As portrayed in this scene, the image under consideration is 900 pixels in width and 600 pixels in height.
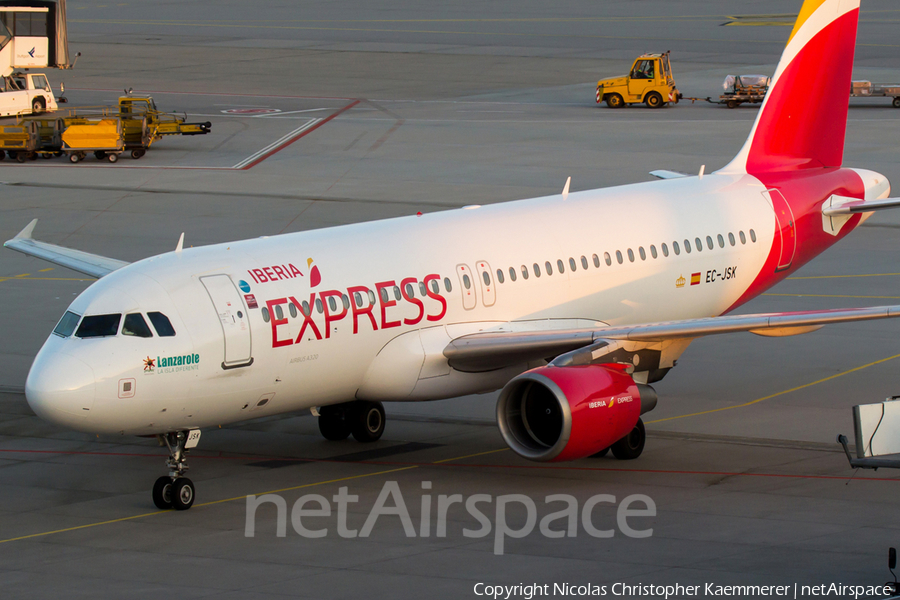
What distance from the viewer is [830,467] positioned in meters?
22.8

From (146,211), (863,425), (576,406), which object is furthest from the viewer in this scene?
(146,211)

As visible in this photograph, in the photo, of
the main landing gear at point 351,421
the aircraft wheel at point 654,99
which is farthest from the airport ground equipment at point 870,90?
the main landing gear at point 351,421

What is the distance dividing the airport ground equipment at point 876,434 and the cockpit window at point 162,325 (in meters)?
10.1

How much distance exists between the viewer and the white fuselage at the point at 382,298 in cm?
2042

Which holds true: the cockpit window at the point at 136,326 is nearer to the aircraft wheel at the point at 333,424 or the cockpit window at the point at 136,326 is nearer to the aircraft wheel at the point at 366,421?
the aircraft wheel at the point at 333,424

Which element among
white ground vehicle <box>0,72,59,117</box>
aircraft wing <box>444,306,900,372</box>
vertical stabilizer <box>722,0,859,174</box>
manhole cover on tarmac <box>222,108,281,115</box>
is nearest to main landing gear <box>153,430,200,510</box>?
aircraft wing <box>444,306,900,372</box>

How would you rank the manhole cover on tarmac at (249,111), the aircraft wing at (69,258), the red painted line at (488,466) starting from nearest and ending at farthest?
the red painted line at (488,466)
the aircraft wing at (69,258)
the manhole cover on tarmac at (249,111)

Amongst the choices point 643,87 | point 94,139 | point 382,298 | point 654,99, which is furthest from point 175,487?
point 654,99

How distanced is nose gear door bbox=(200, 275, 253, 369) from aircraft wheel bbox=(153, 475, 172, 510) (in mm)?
2082

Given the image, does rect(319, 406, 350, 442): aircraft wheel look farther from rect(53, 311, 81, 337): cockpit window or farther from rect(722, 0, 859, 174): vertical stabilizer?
rect(722, 0, 859, 174): vertical stabilizer

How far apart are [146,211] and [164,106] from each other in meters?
24.7

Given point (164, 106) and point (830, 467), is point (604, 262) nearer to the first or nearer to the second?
point (830, 467)

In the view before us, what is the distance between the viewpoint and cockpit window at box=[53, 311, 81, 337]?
20703 millimetres

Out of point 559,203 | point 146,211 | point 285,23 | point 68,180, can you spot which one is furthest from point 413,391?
point 285,23
